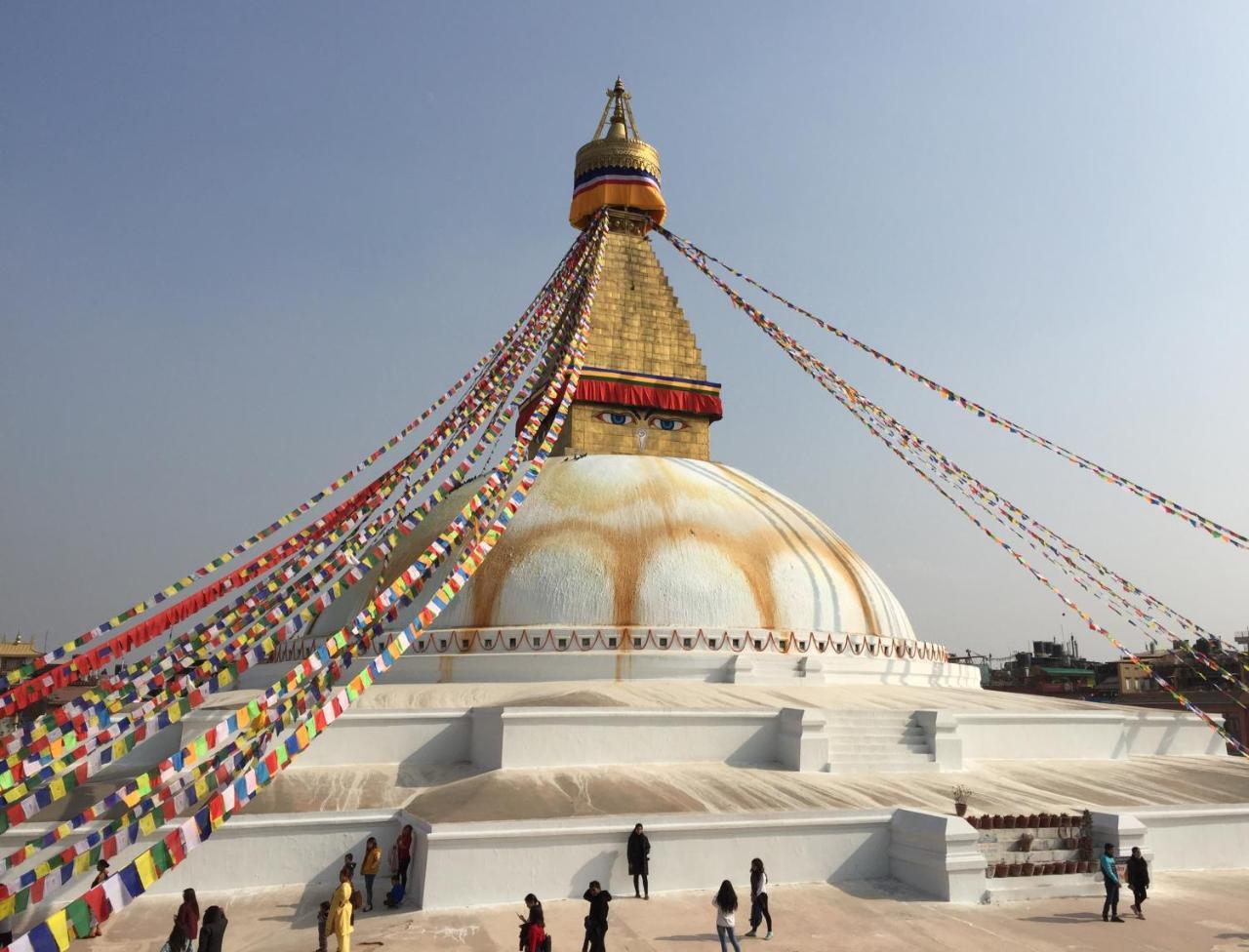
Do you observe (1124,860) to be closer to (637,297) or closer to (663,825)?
(663,825)

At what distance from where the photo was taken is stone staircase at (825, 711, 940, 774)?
1099cm

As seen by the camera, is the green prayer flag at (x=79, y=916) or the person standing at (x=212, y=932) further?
the person standing at (x=212, y=932)

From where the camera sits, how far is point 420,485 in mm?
13625

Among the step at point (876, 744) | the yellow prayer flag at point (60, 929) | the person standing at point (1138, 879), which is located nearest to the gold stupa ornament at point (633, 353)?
the step at point (876, 744)

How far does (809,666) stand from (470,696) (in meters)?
5.12

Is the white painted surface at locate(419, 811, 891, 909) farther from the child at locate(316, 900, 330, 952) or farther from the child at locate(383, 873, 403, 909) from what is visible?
the child at locate(316, 900, 330, 952)

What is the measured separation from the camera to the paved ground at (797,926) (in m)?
7.00

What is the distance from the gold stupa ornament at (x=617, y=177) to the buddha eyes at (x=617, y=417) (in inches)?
211

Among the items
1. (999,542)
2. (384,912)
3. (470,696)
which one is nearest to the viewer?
(384,912)

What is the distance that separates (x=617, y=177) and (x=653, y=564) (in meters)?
10.3

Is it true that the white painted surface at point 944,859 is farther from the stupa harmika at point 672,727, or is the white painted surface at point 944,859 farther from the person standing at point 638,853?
the person standing at point 638,853

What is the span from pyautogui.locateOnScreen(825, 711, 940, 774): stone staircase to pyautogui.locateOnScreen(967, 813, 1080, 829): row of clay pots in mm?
2097

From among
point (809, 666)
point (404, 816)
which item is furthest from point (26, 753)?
point (809, 666)

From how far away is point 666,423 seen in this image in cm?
1802
